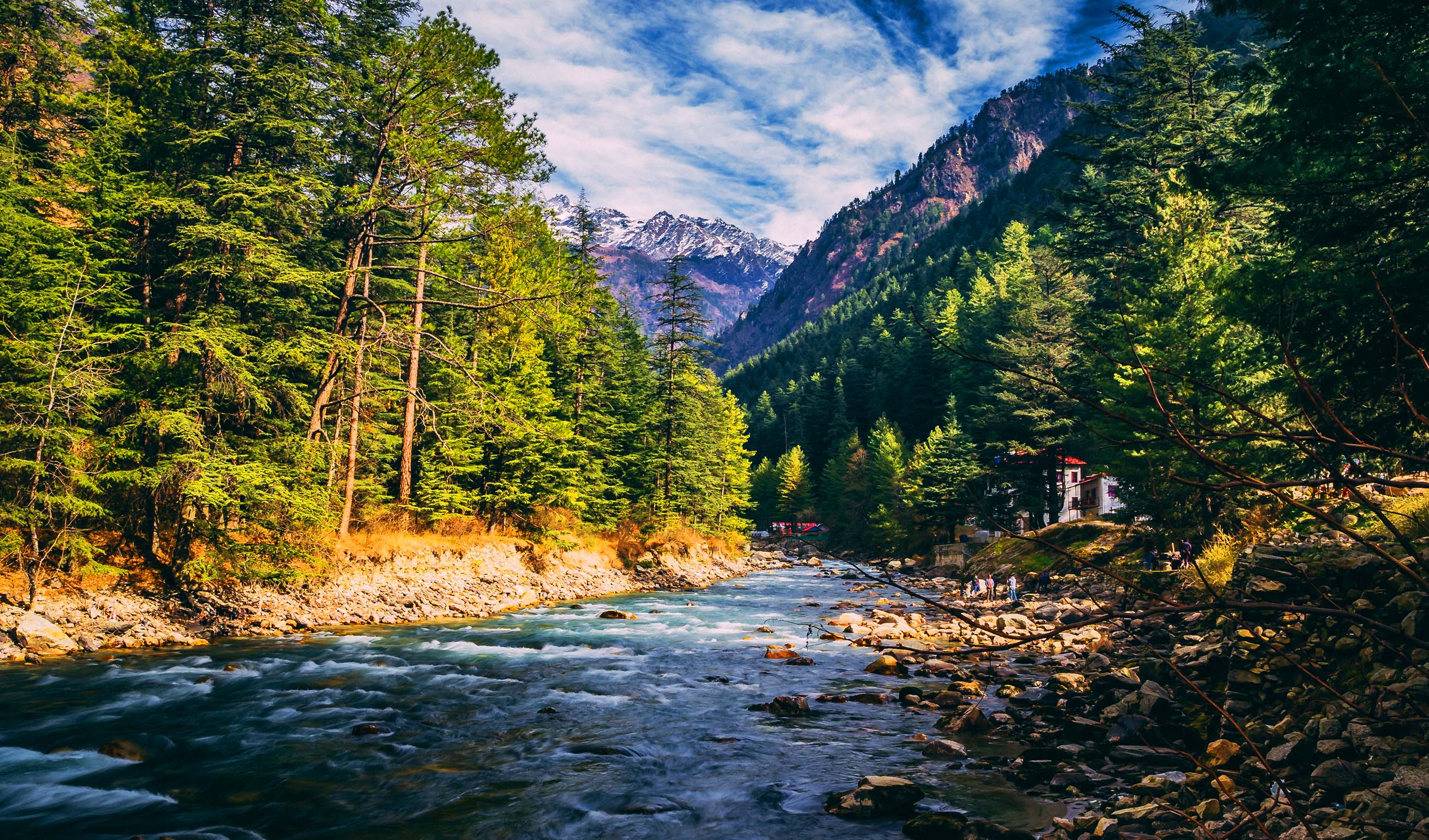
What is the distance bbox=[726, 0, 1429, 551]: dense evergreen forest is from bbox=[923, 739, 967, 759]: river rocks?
4039mm

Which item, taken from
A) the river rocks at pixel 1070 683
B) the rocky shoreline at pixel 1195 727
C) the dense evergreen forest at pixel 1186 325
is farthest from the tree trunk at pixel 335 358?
the river rocks at pixel 1070 683

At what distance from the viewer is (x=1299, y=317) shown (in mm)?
9945

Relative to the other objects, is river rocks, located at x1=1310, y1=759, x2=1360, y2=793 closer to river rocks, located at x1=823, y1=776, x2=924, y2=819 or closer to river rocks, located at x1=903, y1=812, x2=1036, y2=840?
river rocks, located at x1=903, y1=812, x2=1036, y2=840

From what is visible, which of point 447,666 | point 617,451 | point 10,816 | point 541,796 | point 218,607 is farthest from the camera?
point 617,451

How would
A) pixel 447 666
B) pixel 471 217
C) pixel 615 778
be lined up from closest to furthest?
1. pixel 615 778
2. pixel 447 666
3. pixel 471 217

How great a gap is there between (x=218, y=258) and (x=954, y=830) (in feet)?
70.0

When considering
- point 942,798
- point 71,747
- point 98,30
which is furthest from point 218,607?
point 942,798

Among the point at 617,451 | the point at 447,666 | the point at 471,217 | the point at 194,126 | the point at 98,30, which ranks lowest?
the point at 447,666

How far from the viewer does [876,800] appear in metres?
8.69

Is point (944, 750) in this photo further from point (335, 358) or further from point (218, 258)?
point (218, 258)

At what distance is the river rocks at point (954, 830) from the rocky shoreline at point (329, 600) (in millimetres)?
17592

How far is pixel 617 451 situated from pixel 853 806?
35.9 m

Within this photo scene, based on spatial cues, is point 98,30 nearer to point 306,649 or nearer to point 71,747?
point 306,649

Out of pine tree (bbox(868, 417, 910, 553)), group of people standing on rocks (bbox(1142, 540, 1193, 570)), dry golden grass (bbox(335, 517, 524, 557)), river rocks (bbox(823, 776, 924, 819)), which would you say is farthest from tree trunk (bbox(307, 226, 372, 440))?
pine tree (bbox(868, 417, 910, 553))
